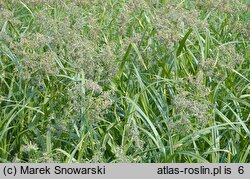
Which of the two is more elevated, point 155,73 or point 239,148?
point 155,73

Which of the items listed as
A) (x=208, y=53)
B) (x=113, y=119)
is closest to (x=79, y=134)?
(x=113, y=119)

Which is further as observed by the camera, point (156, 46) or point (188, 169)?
point (156, 46)

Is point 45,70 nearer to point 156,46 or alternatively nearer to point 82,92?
point 82,92

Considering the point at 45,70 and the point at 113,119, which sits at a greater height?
the point at 45,70

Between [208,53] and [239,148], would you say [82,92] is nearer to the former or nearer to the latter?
[239,148]

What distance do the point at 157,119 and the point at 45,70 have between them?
0.81m

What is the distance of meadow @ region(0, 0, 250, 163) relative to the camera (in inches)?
154

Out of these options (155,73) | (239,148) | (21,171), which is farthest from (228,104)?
(21,171)

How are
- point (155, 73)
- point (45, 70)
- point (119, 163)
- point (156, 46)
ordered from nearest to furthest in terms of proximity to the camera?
point (119, 163), point (45, 70), point (155, 73), point (156, 46)

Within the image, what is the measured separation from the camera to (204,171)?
3760 mm

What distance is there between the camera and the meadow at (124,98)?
12.8 ft

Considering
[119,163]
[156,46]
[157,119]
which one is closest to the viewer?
[119,163]

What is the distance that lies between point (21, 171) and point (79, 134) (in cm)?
50

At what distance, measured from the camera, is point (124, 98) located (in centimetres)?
442
